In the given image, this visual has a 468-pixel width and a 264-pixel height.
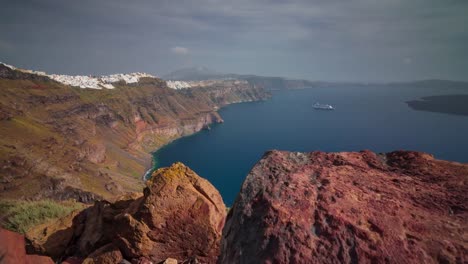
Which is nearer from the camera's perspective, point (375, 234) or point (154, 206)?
point (375, 234)

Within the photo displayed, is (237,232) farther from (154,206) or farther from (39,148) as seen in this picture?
(39,148)

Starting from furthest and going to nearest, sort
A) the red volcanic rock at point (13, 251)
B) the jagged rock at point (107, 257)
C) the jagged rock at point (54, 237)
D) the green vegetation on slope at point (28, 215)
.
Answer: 1. the green vegetation on slope at point (28, 215)
2. the jagged rock at point (54, 237)
3. the jagged rock at point (107, 257)
4. the red volcanic rock at point (13, 251)

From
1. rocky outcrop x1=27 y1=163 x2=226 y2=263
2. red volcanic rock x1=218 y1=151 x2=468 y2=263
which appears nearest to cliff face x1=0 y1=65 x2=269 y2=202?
rocky outcrop x1=27 y1=163 x2=226 y2=263

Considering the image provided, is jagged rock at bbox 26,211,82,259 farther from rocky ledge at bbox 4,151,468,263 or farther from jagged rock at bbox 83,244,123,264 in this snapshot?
rocky ledge at bbox 4,151,468,263

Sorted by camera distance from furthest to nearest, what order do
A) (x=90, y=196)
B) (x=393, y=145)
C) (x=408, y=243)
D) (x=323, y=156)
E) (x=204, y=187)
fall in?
(x=393, y=145), (x=90, y=196), (x=204, y=187), (x=323, y=156), (x=408, y=243)

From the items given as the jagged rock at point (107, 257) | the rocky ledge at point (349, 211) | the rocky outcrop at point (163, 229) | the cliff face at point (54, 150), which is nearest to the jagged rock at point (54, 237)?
the rocky outcrop at point (163, 229)

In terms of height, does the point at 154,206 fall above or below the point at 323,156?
below

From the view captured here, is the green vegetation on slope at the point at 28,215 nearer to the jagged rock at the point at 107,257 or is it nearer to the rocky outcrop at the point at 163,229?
the rocky outcrop at the point at 163,229

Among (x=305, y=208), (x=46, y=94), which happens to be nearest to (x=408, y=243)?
(x=305, y=208)
